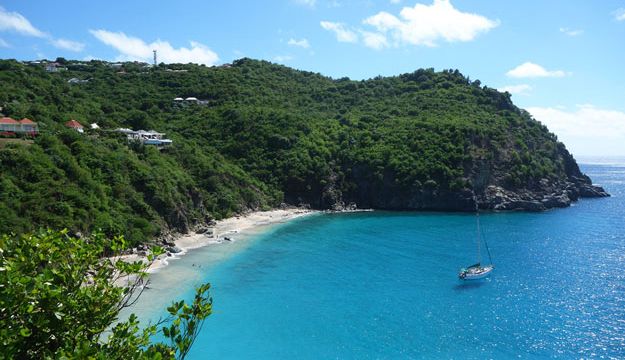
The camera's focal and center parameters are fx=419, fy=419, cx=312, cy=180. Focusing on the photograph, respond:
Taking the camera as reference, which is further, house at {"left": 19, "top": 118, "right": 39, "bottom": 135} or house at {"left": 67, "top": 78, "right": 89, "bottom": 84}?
house at {"left": 67, "top": 78, "right": 89, "bottom": 84}

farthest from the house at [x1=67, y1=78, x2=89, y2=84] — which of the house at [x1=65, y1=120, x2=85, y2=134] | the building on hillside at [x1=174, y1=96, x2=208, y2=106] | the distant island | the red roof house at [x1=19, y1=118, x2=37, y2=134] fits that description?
the red roof house at [x1=19, y1=118, x2=37, y2=134]

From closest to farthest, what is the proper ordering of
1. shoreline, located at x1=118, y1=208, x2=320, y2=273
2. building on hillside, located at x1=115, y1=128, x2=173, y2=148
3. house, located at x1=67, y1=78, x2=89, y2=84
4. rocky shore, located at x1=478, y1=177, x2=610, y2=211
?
shoreline, located at x1=118, y1=208, x2=320, y2=273, building on hillside, located at x1=115, y1=128, x2=173, y2=148, rocky shore, located at x1=478, y1=177, x2=610, y2=211, house, located at x1=67, y1=78, x2=89, y2=84

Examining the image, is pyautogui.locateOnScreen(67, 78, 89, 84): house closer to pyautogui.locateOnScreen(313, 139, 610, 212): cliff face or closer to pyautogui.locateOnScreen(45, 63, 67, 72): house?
pyautogui.locateOnScreen(45, 63, 67, 72): house

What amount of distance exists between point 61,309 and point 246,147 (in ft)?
263

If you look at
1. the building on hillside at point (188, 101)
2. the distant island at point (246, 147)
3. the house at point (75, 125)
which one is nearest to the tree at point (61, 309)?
the distant island at point (246, 147)

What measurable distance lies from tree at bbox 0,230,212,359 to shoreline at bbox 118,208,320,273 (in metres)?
35.2

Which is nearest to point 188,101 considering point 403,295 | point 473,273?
point 403,295

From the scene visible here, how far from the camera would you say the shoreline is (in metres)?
45.3

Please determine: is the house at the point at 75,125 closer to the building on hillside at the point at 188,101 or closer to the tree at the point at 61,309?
the building on hillside at the point at 188,101

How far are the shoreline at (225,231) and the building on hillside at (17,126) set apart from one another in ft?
71.5

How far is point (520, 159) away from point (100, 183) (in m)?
81.3

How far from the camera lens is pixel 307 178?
274 ft

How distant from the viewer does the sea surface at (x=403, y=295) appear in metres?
28.3

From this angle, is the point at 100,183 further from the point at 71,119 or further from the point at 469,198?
the point at 469,198
